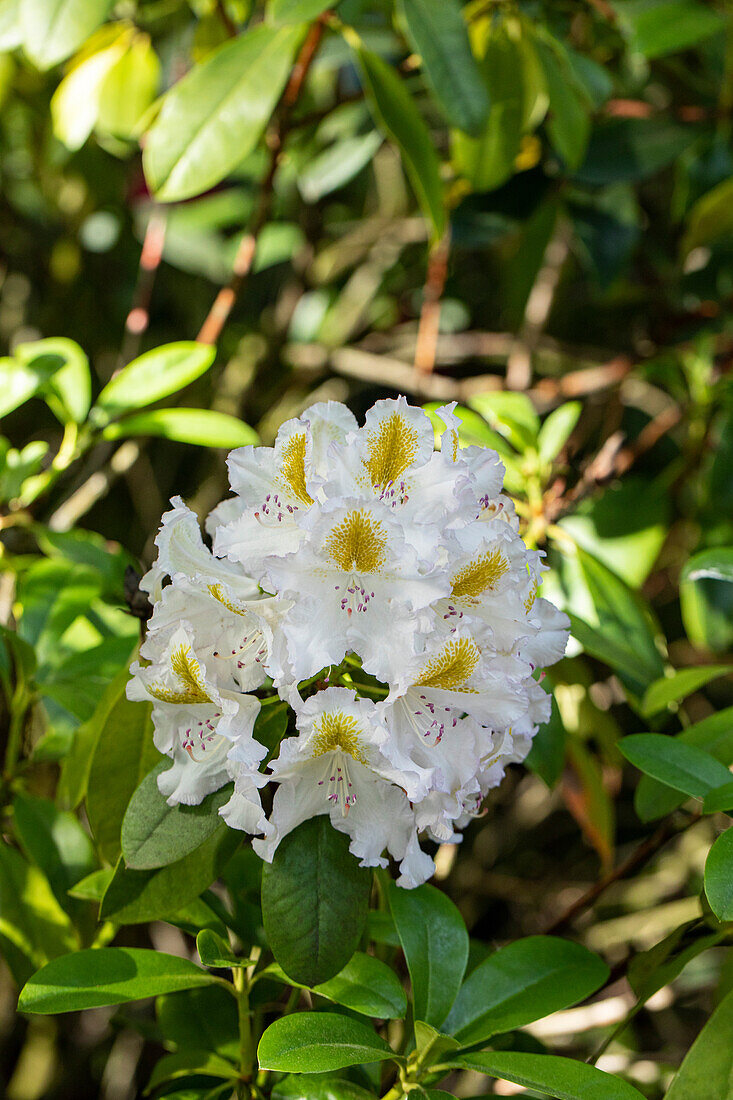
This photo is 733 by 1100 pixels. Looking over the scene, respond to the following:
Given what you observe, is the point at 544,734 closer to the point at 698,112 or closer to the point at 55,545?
the point at 55,545

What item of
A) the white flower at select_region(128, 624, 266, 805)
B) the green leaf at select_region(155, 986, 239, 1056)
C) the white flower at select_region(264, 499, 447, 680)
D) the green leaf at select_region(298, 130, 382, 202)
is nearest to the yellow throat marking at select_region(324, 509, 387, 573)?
the white flower at select_region(264, 499, 447, 680)

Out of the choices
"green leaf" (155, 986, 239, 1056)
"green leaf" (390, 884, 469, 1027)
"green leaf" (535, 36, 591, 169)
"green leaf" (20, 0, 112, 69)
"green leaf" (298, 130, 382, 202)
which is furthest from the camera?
"green leaf" (298, 130, 382, 202)

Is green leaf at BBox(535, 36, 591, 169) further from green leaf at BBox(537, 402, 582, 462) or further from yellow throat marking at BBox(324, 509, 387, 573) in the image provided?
yellow throat marking at BBox(324, 509, 387, 573)

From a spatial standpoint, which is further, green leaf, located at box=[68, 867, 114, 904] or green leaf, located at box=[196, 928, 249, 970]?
green leaf, located at box=[68, 867, 114, 904]

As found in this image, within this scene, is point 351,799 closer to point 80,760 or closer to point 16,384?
point 80,760

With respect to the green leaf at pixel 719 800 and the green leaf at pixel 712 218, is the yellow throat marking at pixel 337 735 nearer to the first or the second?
the green leaf at pixel 719 800

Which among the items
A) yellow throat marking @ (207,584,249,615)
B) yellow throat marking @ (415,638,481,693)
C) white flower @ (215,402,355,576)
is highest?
white flower @ (215,402,355,576)

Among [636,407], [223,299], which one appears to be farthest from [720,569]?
[636,407]
